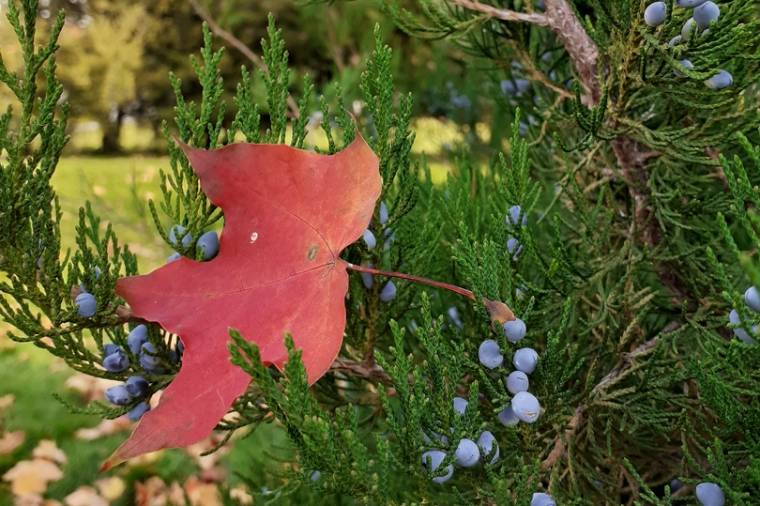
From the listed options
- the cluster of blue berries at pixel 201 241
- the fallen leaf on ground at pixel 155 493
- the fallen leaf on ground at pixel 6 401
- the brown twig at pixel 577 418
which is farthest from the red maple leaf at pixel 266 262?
the fallen leaf on ground at pixel 6 401

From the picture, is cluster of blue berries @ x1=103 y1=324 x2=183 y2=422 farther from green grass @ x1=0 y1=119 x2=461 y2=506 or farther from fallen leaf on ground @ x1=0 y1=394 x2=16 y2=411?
fallen leaf on ground @ x1=0 y1=394 x2=16 y2=411

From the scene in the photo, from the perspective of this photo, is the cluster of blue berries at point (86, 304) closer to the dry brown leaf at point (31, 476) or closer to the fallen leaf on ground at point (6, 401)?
the dry brown leaf at point (31, 476)

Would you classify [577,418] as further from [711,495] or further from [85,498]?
[85,498]

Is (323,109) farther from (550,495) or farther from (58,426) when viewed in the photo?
(58,426)

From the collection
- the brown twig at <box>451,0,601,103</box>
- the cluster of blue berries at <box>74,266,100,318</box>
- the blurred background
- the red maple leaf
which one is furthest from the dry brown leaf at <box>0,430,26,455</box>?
the brown twig at <box>451,0,601,103</box>

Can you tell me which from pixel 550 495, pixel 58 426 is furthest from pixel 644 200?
pixel 58 426

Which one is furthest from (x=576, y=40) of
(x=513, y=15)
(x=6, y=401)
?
(x=6, y=401)
